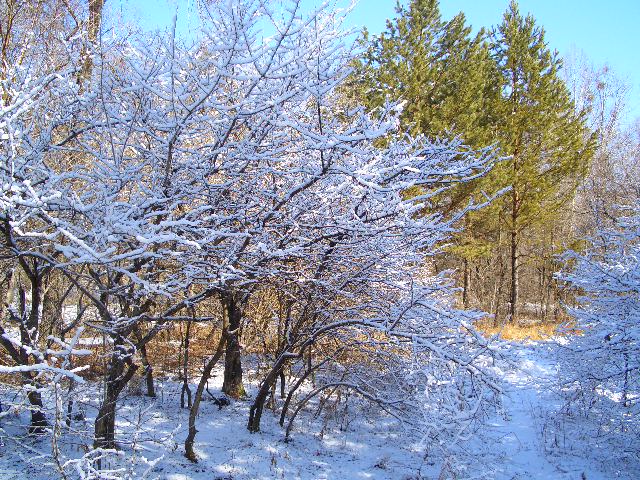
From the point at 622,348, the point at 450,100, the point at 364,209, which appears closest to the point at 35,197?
the point at 364,209

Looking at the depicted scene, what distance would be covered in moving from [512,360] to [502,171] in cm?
1003

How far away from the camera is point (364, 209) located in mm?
4266

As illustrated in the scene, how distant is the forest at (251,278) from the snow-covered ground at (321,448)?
0.12ft

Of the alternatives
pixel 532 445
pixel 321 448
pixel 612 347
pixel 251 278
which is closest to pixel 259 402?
pixel 321 448

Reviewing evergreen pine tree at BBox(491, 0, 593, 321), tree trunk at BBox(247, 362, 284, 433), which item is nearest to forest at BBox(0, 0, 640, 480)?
tree trunk at BBox(247, 362, 284, 433)

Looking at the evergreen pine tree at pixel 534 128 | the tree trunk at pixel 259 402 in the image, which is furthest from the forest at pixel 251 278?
the evergreen pine tree at pixel 534 128

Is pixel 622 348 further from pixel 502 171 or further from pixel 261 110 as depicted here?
pixel 502 171

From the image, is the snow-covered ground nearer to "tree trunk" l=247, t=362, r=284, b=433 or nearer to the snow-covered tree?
"tree trunk" l=247, t=362, r=284, b=433

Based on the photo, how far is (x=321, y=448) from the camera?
6062 millimetres

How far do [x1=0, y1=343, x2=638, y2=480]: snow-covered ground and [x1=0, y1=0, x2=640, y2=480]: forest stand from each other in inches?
1.4

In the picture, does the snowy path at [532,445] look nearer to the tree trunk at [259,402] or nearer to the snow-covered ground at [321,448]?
the snow-covered ground at [321,448]

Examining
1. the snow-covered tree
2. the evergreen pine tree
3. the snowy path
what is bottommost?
Answer: the snowy path

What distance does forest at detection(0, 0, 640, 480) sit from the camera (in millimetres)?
3182

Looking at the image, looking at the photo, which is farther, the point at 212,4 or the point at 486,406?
the point at 486,406
